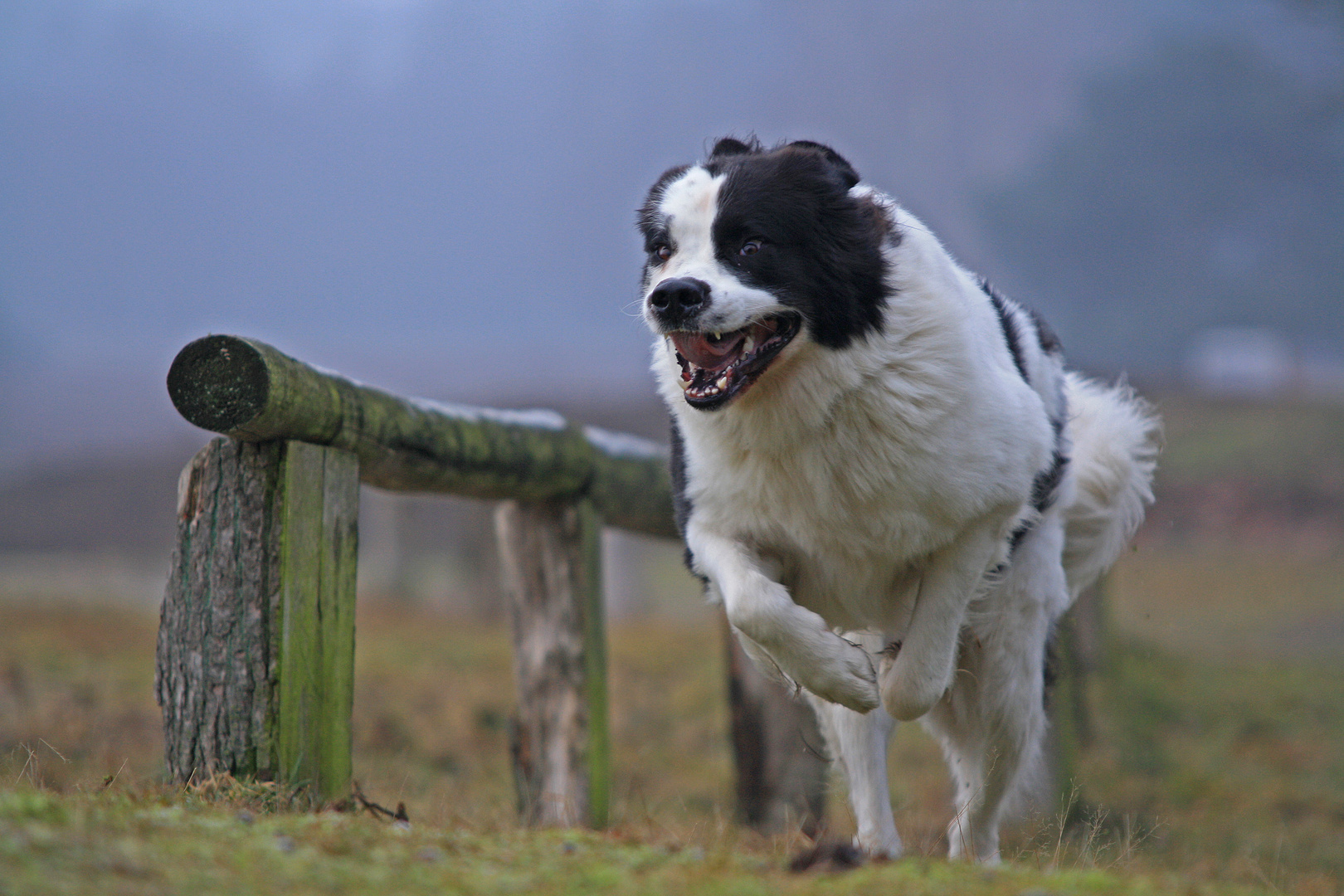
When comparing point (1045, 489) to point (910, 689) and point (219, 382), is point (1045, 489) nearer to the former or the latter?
point (910, 689)

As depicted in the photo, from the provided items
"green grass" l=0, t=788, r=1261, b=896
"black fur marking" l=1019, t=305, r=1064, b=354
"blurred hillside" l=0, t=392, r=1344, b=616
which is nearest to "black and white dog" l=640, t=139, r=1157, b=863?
"black fur marking" l=1019, t=305, r=1064, b=354

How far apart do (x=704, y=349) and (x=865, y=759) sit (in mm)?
1640

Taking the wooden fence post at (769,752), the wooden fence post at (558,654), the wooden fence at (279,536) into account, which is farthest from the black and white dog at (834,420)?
the wooden fence post at (769,752)

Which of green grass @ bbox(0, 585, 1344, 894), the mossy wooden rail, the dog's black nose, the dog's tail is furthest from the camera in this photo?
the dog's tail

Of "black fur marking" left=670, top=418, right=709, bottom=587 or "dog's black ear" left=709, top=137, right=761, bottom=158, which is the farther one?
"dog's black ear" left=709, top=137, right=761, bottom=158

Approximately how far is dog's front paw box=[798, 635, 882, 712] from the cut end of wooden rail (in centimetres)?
177

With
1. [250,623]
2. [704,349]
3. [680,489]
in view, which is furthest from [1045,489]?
[250,623]

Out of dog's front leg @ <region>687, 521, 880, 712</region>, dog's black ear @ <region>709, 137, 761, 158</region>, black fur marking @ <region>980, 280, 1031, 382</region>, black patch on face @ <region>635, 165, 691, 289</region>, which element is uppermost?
dog's black ear @ <region>709, 137, 761, 158</region>

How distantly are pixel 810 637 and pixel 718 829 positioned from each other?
751 mm

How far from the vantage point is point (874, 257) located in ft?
11.3

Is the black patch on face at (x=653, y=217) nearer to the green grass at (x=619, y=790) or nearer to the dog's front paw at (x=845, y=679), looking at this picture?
the dog's front paw at (x=845, y=679)

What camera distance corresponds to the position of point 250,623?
3.37m

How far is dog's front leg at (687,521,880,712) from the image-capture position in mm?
3256

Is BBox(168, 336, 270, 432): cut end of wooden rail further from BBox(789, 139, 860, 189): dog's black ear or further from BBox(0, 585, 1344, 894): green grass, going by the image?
BBox(789, 139, 860, 189): dog's black ear
